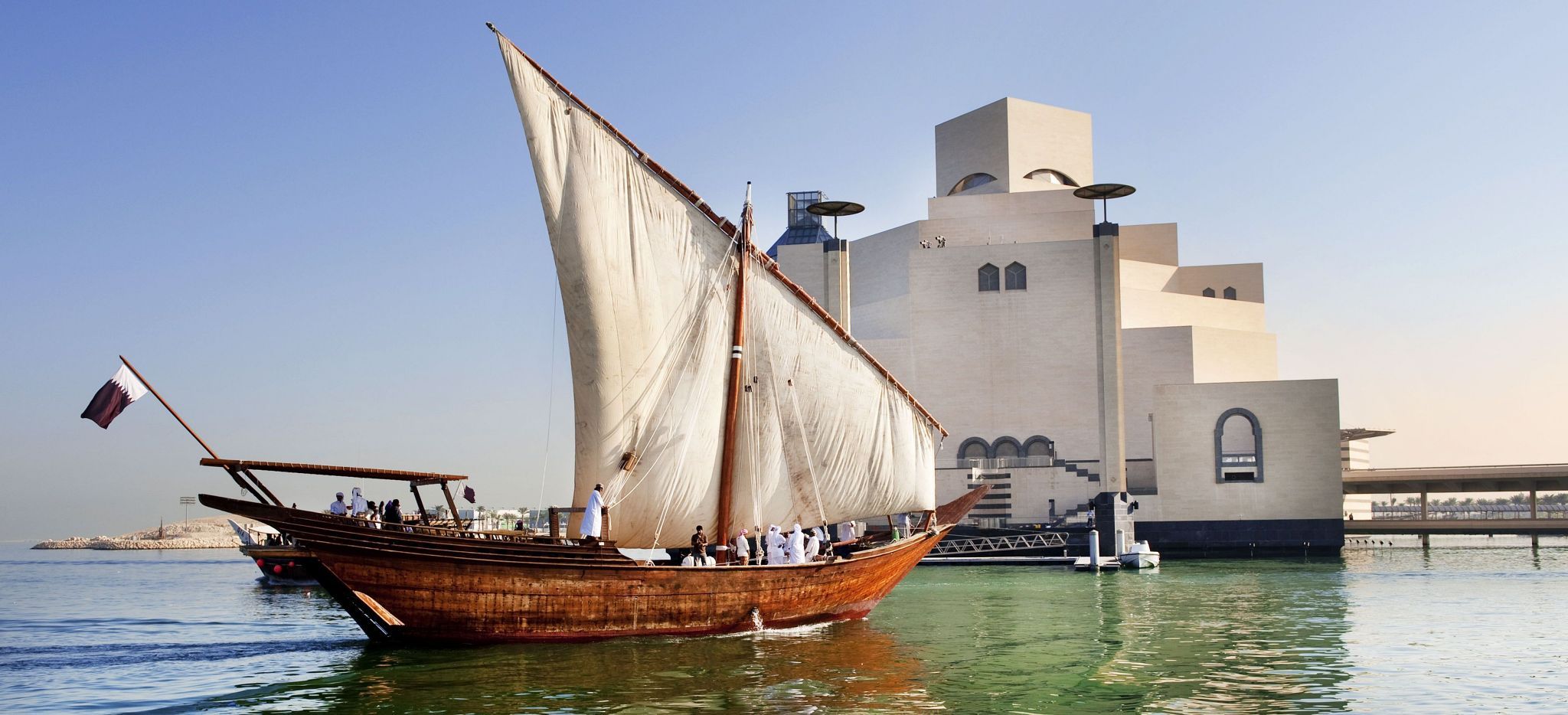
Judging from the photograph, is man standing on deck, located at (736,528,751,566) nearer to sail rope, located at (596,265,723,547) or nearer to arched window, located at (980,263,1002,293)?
sail rope, located at (596,265,723,547)

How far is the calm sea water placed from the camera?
47.8 feet

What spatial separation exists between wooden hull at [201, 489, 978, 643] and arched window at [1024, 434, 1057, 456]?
3852 centimetres

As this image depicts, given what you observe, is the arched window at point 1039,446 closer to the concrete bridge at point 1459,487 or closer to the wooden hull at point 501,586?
the concrete bridge at point 1459,487

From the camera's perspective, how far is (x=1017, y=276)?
59.6m

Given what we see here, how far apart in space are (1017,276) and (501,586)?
44.3 m

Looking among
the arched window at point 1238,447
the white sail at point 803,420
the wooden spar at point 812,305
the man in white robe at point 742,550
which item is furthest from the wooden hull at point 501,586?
the arched window at point 1238,447

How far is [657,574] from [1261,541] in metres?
42.3

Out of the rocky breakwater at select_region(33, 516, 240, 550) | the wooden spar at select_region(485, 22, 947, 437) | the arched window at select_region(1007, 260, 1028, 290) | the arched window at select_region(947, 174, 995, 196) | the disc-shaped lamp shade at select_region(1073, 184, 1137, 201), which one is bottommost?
the rocky breakwater at select_region(33, 516, 240, 550)

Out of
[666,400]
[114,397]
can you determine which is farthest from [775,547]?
[114,397]

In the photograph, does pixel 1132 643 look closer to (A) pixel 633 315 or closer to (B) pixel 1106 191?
(A) pixel 633 315

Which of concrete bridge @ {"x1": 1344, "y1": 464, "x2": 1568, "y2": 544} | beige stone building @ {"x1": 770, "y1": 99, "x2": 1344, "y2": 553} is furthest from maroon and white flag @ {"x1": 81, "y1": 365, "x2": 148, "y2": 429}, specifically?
concrete bridge @ {"x1": 1344, "y1": 464, "x2": 1568, "y2": 544}

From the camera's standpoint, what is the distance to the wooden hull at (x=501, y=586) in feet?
58.9

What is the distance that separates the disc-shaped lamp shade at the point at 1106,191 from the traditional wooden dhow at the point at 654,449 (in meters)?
35.4

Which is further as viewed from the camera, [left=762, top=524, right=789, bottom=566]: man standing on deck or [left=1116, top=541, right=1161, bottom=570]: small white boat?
[left=1116, top=541, right=1161, bottom=570]: small white boat
